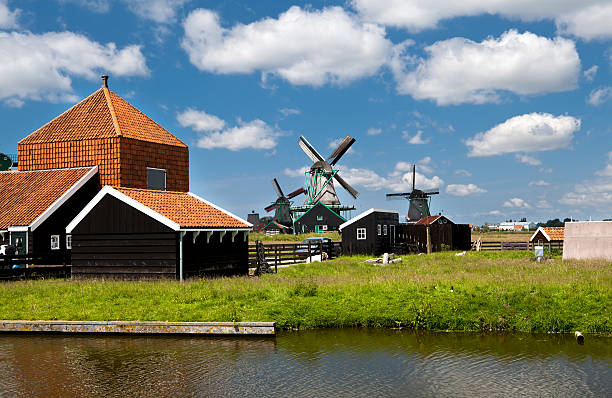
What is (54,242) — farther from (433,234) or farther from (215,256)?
(433,234)

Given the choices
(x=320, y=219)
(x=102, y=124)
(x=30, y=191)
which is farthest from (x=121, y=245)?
(x=320, y=219)

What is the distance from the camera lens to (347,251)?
48469 millimetres

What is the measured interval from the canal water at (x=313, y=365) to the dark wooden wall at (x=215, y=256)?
857 centimetres

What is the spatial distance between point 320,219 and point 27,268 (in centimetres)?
6436

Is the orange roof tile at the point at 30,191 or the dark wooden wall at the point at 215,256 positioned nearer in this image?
the dark wooden wall at the point at 215,256

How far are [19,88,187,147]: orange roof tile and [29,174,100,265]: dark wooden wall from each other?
119 inches

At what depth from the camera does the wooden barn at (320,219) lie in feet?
286

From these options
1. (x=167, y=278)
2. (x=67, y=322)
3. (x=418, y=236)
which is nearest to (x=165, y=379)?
(x=67, y=322)

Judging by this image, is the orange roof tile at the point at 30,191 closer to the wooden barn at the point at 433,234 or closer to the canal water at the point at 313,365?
the canal water at the point at 313,365

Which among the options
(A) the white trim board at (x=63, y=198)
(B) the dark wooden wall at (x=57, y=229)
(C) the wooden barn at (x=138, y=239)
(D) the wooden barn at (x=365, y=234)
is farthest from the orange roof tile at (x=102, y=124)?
(D) the wooden barn at (x=365, y=234)

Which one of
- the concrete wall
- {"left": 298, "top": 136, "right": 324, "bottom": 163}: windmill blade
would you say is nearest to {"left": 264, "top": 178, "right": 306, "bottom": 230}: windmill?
{"left": 298, "top": 136, "right": 324, "bottom": 163}: windmill blade

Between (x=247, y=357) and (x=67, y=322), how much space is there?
618 cm

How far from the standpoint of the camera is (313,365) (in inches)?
516

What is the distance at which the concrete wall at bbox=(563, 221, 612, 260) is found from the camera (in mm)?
35656
